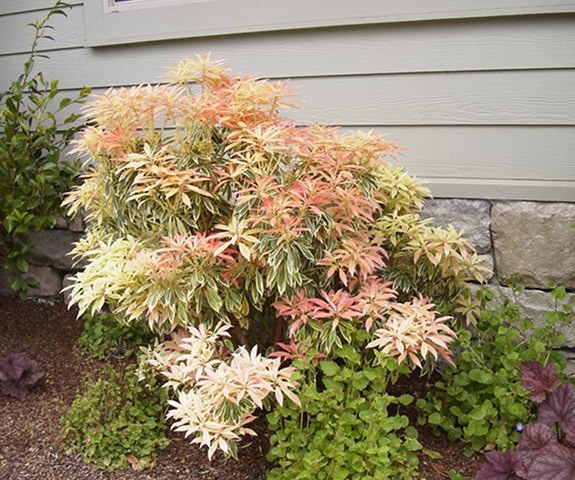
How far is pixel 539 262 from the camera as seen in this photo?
2926 mm

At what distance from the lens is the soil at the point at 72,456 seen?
8.25 ft

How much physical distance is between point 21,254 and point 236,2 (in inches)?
72.2

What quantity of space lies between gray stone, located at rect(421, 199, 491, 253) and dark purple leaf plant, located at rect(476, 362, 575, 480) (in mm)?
749

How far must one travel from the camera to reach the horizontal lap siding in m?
2.80

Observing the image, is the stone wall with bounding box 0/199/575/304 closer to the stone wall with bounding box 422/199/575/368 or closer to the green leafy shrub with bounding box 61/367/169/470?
the stone wall with bounding box 422/199/575/368

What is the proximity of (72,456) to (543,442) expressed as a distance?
5.67ft

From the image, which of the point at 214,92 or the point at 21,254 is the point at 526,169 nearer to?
the point at 214,92

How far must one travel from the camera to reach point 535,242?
9.54ft

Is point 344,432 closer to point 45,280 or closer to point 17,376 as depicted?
point 17,376

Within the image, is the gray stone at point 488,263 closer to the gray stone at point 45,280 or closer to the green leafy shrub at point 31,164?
the green leafy shrub at point 31,164

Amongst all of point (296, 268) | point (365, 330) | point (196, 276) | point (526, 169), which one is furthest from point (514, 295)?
point (196, 276)

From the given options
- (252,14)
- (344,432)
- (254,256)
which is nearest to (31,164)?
(252,14)

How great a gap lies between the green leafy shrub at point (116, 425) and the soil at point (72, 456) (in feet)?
0.15

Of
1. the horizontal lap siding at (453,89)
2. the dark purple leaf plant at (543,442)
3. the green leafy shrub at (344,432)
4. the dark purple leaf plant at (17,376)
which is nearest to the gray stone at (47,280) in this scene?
the dark purple leaf plant at (17,376)
